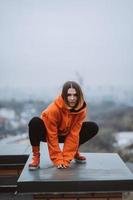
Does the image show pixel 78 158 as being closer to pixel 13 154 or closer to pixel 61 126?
pixel 61 126

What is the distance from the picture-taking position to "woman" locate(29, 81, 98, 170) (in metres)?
2.01

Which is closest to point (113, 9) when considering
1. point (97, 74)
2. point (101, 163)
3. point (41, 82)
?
point (97, 74)

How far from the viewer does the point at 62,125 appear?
2082mm

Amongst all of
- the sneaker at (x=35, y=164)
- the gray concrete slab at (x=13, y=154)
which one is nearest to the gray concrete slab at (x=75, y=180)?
the sneaker at (x=35, y=164)

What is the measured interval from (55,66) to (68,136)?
5.06 ft

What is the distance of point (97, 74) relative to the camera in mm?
3592

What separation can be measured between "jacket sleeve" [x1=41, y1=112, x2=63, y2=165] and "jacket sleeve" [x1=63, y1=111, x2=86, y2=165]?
42 mm

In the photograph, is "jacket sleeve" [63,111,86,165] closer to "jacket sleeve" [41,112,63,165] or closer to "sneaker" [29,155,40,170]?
"jacket sleeve" [41,112,63,165]

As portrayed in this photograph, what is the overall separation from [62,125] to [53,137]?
0.09 metres

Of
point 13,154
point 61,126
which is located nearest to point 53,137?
point 61,126

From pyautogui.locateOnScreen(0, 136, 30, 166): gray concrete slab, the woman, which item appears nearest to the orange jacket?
the woman

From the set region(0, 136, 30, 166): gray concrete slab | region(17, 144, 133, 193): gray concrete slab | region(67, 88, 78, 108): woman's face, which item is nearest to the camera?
region(17, 144, 133, 193): gray concrete slab

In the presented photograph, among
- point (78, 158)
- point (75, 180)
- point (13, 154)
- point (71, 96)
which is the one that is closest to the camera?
point (75, 180)

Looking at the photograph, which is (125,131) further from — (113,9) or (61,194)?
(61,194)
